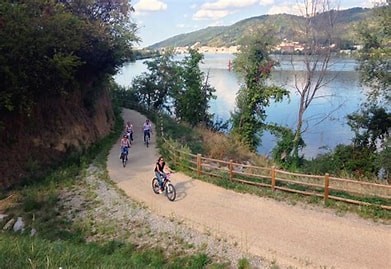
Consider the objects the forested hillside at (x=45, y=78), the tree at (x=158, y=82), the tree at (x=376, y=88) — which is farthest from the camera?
the tree at (x=158, y=82)

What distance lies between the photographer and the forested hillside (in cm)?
1719

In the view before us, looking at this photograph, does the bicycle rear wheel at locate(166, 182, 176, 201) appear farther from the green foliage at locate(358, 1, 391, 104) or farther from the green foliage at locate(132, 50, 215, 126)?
the green foliage at locate(132, 50, 215, 126)

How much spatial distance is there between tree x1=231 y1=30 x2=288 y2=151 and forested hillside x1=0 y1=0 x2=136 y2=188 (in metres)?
9.44

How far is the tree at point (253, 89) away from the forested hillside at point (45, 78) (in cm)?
944

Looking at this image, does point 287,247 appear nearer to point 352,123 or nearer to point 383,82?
point 383,82

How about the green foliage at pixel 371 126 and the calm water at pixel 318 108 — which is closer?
the green foliage at pixel 371 126

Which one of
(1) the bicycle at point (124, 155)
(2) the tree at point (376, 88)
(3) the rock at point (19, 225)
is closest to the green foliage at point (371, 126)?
(2) the tree at point (376, 88)

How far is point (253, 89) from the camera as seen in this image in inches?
1264

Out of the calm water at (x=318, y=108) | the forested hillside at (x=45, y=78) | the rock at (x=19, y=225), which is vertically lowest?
the calm water at (x=318, y=108)

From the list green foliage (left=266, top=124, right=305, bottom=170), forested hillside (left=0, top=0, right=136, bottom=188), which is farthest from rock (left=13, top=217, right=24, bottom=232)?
green foliage (left=266, top=124, right=305, bottom=170)

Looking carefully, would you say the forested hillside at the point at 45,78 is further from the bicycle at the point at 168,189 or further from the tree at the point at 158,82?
the tree at the point at 158,82

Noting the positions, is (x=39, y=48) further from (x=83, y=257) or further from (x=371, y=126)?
(x=371, y=126)

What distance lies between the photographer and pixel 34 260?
7.00m

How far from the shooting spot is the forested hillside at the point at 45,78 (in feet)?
56.4
